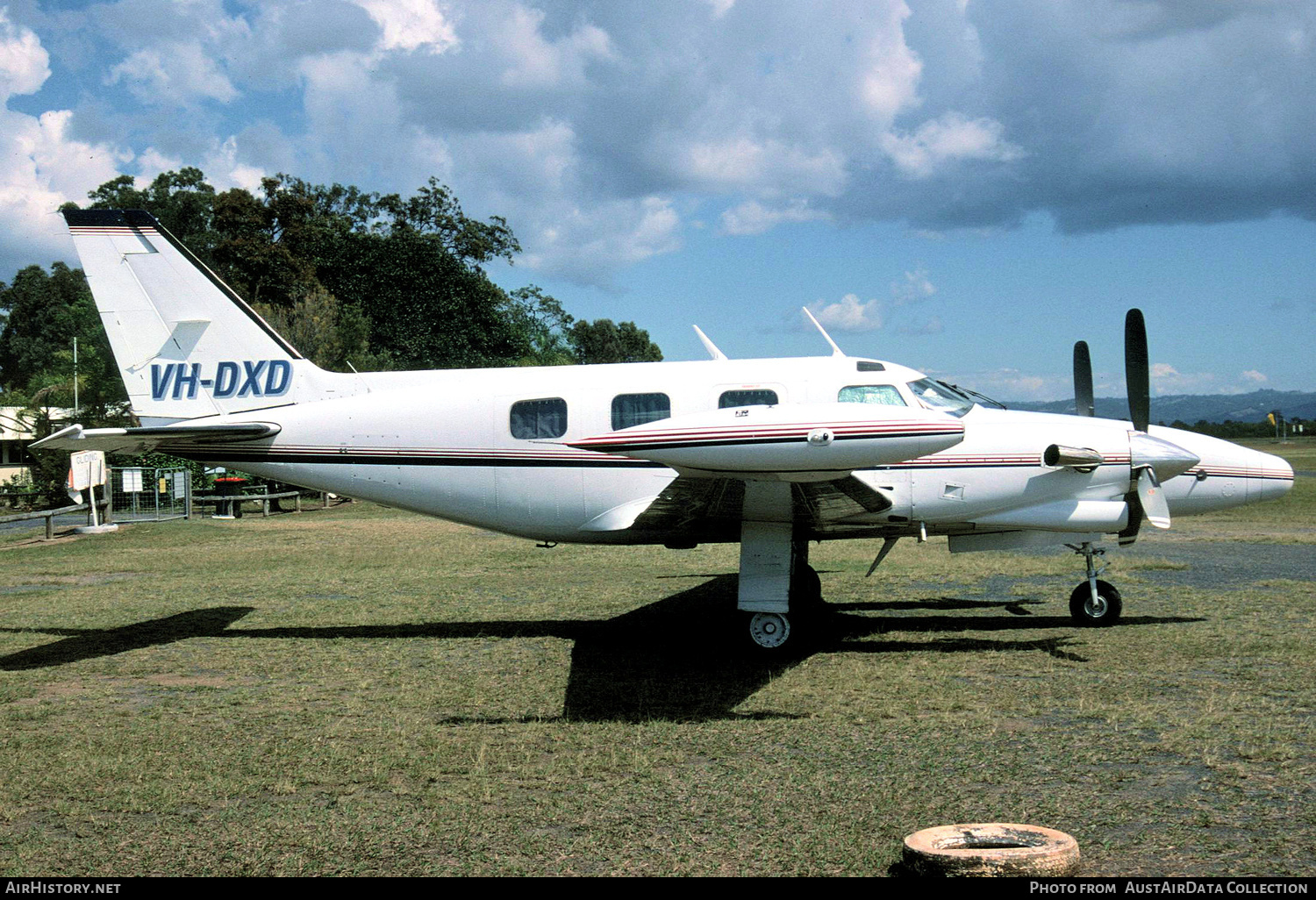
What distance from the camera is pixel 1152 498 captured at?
30.7ft

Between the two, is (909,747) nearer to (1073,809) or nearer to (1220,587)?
(1073,809)

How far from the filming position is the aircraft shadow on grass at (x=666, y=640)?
303 inches

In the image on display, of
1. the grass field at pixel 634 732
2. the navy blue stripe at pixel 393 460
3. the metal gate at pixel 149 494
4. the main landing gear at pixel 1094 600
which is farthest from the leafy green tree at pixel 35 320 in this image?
the main landing gear at pixel 1094 600

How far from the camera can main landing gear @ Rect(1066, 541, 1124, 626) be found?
9992mm

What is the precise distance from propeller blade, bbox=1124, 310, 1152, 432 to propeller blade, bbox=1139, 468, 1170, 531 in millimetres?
698

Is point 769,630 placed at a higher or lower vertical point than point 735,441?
lower

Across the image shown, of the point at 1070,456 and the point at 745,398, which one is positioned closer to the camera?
the point at 1070,456

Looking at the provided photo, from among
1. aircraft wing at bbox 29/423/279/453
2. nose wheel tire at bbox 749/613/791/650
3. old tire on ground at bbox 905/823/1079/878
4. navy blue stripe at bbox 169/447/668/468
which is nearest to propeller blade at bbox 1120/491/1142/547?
nose wheel tire at bbox 749/613/791/650

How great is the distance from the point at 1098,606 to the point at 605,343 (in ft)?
294

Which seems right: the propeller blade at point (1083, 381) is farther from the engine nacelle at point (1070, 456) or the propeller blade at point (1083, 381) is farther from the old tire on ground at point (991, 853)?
the old tire on ground at point (991, 853)

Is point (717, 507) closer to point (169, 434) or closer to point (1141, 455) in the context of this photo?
point (1141, 455)

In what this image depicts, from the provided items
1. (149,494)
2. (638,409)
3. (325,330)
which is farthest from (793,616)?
(325,330)

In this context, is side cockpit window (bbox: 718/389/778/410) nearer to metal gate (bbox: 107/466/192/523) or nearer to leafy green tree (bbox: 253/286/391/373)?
metal gate (bbox: 107/466/192/523)

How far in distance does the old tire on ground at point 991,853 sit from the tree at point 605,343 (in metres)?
90.7
